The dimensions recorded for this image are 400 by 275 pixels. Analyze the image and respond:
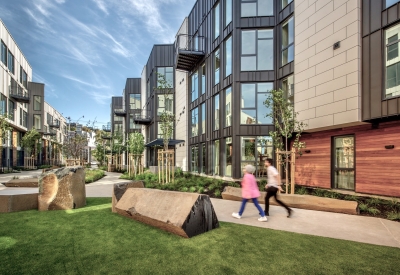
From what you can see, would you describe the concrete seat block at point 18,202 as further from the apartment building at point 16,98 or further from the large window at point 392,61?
the apartment building at point 16,98

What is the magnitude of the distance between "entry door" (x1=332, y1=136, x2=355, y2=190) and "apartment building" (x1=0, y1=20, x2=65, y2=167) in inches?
1367

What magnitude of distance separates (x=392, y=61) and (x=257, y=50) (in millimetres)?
8298

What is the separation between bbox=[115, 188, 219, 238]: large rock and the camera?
5.02 m

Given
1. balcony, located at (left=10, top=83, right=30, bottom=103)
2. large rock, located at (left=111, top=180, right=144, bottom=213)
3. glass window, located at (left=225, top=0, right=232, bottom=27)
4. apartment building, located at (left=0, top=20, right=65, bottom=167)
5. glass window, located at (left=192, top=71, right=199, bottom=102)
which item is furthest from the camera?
balcony, located at (left=10, top=83, right=30, bottom=103)

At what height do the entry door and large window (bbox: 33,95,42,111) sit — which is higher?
large window (bbox: 33,95,42,111)

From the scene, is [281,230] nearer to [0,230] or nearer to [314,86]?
[0,230]

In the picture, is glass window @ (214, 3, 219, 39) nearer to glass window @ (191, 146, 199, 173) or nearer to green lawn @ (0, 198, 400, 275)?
glass window @ (191, 146, 199, 173)

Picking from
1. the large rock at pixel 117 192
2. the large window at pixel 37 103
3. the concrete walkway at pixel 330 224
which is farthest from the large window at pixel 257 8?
the large window at pixel 37 103

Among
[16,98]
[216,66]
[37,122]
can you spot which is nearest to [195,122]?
[216,66]

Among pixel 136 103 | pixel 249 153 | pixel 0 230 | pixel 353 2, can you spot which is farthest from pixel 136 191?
pixel 136 103

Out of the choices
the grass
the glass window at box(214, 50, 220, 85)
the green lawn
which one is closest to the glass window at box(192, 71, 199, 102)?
the glass window at box(214, 50, 220, 85)

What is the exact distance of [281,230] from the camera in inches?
224

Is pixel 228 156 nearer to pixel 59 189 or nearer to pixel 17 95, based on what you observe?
pixel 59 189

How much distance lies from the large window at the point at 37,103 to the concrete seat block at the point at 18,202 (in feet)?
153
